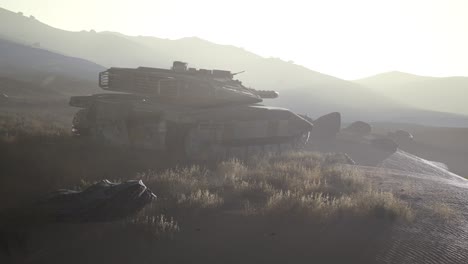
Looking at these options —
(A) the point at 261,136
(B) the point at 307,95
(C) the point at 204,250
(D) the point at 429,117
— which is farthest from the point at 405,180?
(B) the point at 307,95

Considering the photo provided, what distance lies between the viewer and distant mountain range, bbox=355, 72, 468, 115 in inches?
6171

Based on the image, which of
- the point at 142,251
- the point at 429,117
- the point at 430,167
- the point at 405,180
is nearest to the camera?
the point at 142,251

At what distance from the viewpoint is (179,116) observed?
11.9m

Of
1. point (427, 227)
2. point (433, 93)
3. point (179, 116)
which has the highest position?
point (433, 93)

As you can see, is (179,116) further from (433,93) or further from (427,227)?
(433,93)

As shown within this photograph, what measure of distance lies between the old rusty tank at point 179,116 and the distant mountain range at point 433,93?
15531cm

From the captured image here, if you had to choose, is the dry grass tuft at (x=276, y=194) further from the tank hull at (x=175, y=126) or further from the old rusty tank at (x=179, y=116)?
the old rusty tank at (x=179, y=116)

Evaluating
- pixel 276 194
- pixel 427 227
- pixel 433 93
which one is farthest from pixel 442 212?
pixel 433 93

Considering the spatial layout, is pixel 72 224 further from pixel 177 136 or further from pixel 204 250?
pixel 177 136

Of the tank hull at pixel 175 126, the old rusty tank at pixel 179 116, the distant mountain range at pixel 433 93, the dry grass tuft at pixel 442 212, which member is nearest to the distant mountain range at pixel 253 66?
the distant mountain range at pixel 433 93

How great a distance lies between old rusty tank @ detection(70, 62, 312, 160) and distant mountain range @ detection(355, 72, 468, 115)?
15531 centimetres

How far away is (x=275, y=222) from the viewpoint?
6.76m

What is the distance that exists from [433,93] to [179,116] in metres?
179

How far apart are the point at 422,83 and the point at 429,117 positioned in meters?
83.1
